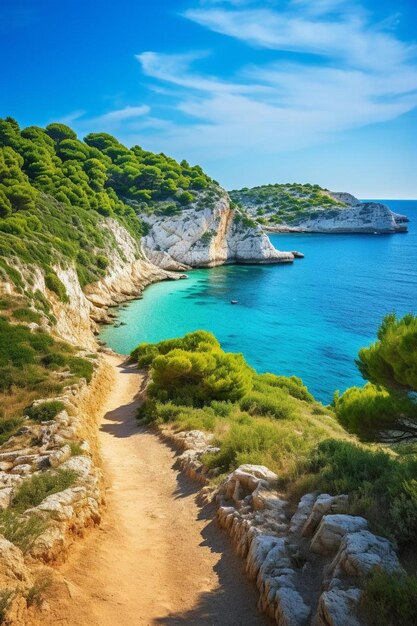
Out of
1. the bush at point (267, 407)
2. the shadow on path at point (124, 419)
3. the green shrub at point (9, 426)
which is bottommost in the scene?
the shadow on path at point (124, 419)

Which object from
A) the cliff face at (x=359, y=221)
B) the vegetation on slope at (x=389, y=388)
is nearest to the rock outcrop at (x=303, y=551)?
the vegetation on slope at (x=389, y=388)

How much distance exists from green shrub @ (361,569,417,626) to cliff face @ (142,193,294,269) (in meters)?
72.9

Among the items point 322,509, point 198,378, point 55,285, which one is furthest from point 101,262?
point 322,509

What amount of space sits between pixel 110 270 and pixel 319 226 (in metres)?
116

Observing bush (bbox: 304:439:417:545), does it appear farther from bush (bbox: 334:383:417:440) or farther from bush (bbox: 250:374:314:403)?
bush (bbox: 250:374:314:403)

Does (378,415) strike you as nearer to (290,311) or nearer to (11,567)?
(11,567)

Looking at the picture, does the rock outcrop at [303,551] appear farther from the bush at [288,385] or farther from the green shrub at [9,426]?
the bush at [288,385]

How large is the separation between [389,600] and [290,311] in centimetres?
5066

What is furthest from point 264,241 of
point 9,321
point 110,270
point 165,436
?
point 165,436

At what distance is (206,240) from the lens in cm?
8331

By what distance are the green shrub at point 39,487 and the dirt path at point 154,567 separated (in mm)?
1346

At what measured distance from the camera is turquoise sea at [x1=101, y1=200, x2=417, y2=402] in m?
37.8

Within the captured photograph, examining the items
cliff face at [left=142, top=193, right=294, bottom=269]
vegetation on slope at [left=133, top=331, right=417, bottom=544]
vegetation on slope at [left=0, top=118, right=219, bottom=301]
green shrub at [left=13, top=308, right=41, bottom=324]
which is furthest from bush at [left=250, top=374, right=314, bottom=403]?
cliff face at [left=142, top=193, right=294, bottom=269]

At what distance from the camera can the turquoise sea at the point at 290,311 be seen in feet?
124
